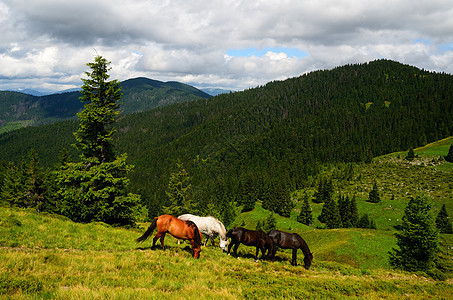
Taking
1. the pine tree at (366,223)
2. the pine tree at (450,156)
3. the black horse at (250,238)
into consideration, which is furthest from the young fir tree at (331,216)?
the black horse at (250,238)

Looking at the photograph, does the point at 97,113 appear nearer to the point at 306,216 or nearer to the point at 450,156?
the point at 306,216

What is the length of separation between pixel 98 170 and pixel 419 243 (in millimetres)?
37525

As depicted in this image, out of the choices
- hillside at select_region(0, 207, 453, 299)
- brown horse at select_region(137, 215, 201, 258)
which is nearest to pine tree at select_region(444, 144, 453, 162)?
hillside at select_region(0, 207, 453, 299)

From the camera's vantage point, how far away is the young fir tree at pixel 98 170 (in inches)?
820

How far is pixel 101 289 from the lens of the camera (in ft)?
23.7

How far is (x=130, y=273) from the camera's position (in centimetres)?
935

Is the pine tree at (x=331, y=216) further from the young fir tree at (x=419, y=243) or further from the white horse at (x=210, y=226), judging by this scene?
the white horse at (x=210, y=226)

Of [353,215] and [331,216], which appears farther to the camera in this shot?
[331,216]

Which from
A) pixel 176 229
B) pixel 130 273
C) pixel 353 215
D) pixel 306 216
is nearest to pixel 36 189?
pixel 176 229

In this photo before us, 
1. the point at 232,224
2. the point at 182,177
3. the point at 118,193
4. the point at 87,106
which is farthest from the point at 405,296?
the point at 232,224

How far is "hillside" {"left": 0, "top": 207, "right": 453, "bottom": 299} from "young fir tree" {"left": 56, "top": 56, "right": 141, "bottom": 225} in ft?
16.6

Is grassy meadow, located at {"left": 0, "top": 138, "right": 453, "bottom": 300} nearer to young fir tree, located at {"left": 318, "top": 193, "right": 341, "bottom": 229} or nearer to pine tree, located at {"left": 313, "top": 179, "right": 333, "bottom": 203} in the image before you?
young fir tree, located at {"left": 318, "top": 193, "right": 341, "bottom": 229}

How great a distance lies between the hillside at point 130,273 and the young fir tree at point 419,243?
1461 centimetres

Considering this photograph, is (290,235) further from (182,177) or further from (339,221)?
(339,221)
